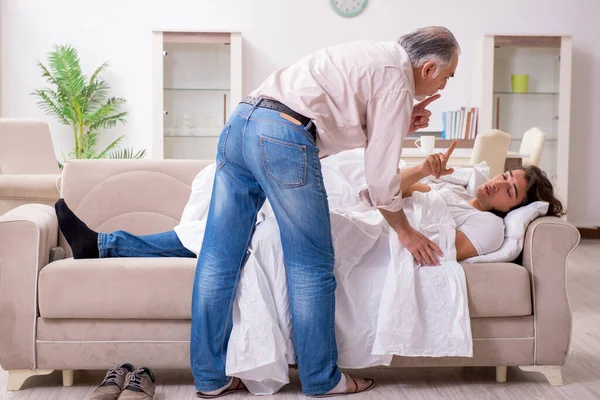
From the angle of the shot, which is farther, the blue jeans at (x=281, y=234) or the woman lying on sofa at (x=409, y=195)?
the woman lying on sofa at (x=409, y=195)

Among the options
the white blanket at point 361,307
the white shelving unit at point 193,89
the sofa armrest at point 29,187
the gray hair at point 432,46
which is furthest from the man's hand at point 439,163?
the white shelving unit at point 193,89

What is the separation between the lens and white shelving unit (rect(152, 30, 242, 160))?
606cm

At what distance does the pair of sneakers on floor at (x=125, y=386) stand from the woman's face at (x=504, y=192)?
1370 mm

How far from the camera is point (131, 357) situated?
98.6 inches

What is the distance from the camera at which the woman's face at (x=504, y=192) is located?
2838 millimetres

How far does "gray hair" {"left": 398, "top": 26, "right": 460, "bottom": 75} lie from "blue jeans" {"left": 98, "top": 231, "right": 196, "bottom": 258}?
1052 millimetres

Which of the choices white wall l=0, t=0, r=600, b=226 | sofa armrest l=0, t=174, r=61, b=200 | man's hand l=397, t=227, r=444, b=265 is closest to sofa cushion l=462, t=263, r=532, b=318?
man's hand l=397, t=227, r=444, b=265

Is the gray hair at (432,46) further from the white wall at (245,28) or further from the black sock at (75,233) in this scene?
the white wall at (245,28)

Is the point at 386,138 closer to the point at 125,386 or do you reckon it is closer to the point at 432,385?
the point at 432,385

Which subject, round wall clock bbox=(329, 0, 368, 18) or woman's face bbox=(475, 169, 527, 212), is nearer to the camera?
woman's face bbox=(475, 169, 527, 212)

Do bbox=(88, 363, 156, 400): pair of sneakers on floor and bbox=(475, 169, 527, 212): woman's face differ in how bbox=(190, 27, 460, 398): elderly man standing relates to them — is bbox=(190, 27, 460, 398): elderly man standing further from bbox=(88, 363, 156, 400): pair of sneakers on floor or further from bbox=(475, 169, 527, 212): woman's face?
bbox=(475, 169, 527, 212): woman's face

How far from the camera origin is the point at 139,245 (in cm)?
270

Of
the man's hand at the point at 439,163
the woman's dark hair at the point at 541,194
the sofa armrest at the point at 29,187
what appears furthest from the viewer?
the sofa armrest at the point at 29,187

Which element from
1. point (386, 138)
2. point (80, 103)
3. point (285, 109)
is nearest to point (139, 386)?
point (285, 109)
